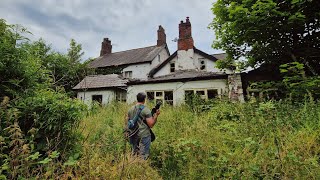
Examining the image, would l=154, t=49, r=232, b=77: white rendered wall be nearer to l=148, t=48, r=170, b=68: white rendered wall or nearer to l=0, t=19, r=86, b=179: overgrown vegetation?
l=148, t=48, r=170, b=68: white rendered wall

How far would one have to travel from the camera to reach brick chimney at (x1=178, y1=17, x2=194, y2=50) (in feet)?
59.1

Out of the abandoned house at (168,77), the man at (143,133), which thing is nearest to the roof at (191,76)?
the abandoned house at (168,77)

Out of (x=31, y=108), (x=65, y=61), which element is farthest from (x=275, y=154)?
(x=65, y=61)

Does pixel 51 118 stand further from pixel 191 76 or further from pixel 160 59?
pixel 160 59

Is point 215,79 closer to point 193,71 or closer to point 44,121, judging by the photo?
point 193,71

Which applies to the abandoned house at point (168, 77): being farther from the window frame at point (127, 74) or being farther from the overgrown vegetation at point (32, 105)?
the overgrown vegetation at point (32, 105)

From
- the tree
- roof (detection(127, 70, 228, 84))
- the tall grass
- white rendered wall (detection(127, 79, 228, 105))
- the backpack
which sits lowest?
the tall grass

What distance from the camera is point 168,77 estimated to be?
17.5m

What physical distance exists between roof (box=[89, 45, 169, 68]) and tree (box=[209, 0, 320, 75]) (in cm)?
1243

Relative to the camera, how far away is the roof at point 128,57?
2373 centimetres

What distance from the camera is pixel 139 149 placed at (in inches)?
179

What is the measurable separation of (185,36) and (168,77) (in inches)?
149

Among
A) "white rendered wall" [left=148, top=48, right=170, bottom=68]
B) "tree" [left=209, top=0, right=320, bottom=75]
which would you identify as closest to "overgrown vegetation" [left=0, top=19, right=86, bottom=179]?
"tree" [left=209, top=0, right=320, bottom=75]

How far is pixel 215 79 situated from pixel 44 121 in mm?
13111
